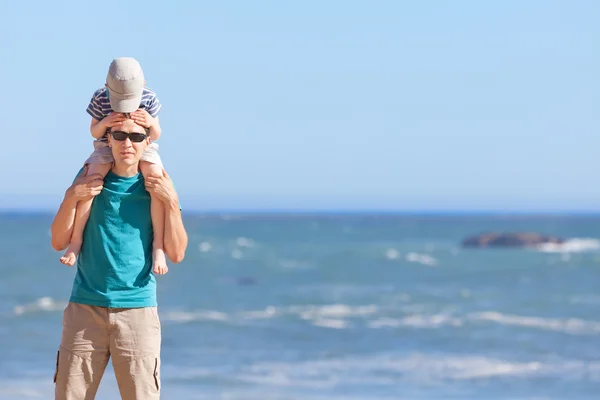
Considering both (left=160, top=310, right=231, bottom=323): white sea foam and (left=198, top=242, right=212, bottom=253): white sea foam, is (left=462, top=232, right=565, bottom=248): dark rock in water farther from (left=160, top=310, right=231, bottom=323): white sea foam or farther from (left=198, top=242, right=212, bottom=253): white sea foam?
(left=160, top=310, right=231, bottom=323): white sea foam

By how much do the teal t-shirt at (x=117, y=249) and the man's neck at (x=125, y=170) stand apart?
0.02m

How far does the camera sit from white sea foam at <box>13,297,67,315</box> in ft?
64.7

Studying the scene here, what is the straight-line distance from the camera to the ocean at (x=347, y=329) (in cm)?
1180

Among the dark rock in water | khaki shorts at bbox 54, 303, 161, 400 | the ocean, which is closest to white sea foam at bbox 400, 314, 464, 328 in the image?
the ocean

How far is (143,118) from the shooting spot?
3680 mm

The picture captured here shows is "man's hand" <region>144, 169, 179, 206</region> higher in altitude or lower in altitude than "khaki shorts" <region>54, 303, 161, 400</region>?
higher

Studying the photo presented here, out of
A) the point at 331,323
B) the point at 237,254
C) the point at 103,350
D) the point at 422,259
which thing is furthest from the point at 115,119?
the point at 237,254

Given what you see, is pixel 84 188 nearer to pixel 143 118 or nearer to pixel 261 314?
pixel 143 118

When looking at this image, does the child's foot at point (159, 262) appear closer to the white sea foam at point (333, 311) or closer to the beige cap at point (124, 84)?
the beige cap at point (124, 84)

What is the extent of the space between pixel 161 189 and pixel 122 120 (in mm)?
302

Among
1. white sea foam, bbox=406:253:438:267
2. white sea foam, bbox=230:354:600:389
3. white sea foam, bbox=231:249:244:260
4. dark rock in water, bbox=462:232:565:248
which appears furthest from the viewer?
dark rock in water, bbox=462:232:565:248

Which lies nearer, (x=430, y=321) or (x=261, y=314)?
(x=430, y=321)

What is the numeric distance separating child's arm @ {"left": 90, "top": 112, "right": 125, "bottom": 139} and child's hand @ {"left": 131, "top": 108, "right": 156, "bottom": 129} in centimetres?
5

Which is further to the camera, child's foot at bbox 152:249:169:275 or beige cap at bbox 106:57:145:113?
child's foot at bbox 152:249:169:275
